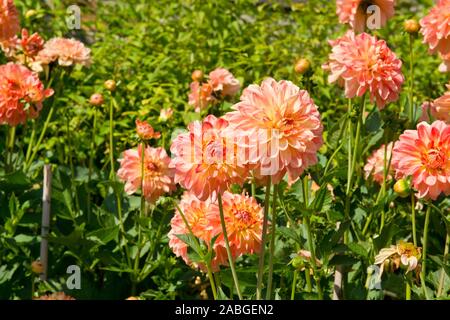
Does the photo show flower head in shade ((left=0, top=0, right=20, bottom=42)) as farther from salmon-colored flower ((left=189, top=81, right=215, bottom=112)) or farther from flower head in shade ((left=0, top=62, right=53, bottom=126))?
salmon-colored flower ((left=189, top=81, right=215, bottom=112))

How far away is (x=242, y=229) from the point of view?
70.2 inches

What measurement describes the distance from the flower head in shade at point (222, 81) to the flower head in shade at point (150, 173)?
1.21 feet

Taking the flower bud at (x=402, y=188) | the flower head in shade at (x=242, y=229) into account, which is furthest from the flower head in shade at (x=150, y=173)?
the flower bud at (x=402, y=188)

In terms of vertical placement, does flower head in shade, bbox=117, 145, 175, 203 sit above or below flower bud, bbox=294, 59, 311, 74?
below

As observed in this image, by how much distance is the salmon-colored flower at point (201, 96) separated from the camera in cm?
270

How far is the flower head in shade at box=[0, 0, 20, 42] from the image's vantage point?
2635 millimetres

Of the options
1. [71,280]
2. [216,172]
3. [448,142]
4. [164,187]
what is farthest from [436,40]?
[71,280]

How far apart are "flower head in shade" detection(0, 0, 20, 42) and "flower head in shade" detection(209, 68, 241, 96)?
23.8 inches

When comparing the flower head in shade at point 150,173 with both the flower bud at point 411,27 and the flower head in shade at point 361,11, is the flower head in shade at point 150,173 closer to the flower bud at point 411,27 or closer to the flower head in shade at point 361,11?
the flower head in shade at point 361,11

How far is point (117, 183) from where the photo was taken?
8.19 feet

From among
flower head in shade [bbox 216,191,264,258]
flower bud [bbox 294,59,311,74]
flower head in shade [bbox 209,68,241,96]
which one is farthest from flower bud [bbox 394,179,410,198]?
flower head in shade [bbox 209,68,241,96]

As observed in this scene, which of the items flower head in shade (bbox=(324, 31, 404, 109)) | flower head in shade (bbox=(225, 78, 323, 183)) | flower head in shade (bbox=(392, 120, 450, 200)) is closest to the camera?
flower head in shade (bbox=(225, 78, 323, 183))
